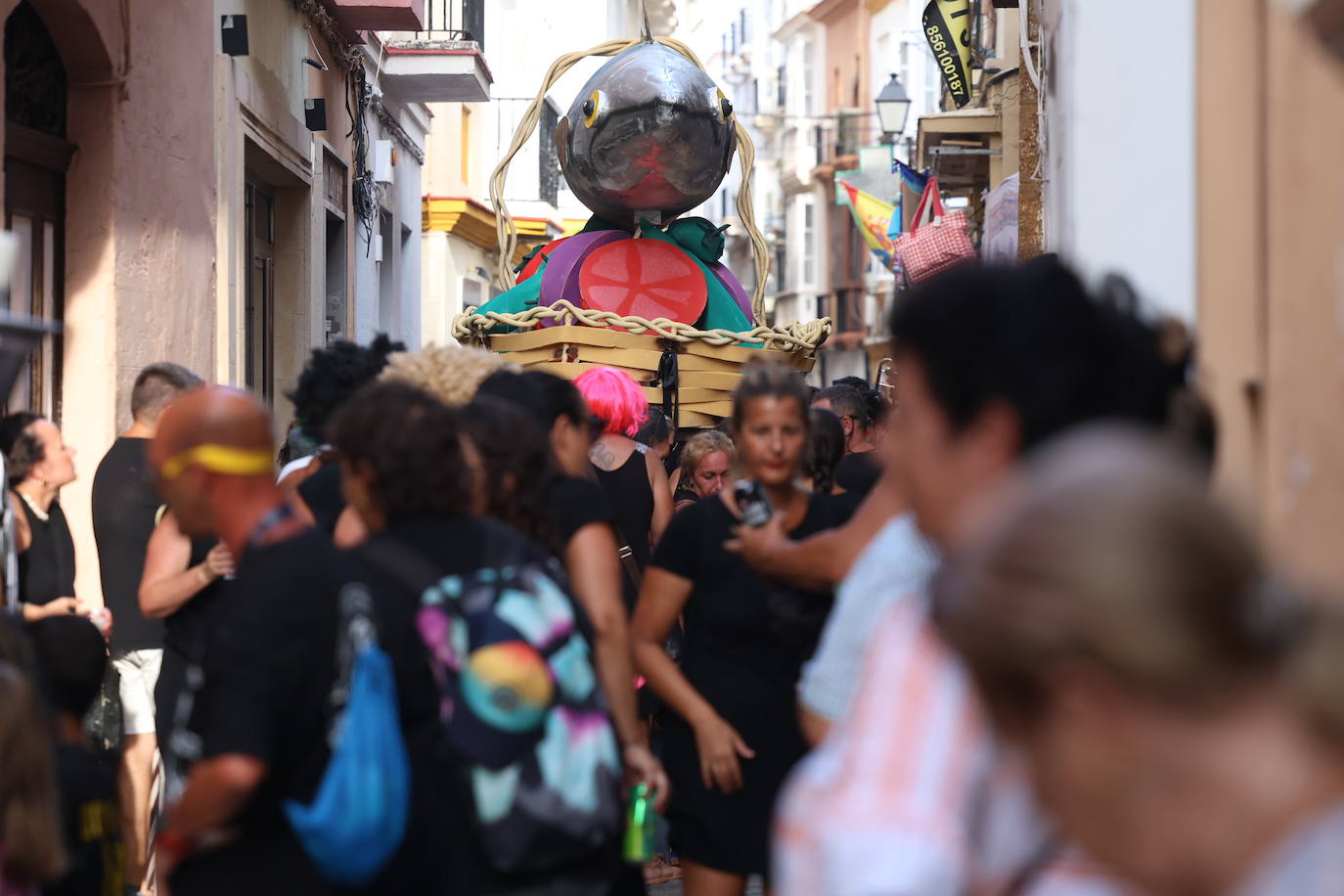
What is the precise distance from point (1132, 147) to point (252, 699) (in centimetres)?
253

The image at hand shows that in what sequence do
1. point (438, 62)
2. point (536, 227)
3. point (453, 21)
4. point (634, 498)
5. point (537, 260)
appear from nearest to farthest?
1. point (634, 498)
2. point (537, 260)
3. point (438, 62)
4. point (453, 21)
5. point (536, 227)

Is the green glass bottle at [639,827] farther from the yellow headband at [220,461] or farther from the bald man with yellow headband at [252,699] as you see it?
the yellow headband at [220,461]

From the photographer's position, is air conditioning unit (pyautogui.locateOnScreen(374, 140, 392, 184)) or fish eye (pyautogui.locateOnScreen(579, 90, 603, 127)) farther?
air conditioning unit (pyautogui.locateOnScreen(374, 140, 392, 184))

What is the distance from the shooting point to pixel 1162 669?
119cm

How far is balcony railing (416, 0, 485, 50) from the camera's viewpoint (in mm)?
14914

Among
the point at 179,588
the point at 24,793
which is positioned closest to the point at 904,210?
the point at 179,588

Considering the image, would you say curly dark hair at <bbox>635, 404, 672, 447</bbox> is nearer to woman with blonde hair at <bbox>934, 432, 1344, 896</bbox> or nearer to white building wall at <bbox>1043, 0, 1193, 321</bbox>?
white building wall at <bbox>1043, 0, 1193, 321</bbox>

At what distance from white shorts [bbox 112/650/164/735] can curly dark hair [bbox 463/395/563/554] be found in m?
2.55

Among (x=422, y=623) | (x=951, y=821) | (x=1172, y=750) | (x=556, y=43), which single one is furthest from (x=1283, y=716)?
(x=556, y=43)

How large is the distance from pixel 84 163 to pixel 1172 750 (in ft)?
23.7

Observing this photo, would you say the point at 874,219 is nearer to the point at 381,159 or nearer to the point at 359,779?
the point at 381,159

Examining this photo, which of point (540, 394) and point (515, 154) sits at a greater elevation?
point (515, 154)

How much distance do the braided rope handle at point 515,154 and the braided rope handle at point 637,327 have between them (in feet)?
1.32

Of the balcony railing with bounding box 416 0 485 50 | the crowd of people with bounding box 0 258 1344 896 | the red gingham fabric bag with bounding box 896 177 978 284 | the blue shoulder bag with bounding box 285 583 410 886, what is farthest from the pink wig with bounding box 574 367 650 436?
the balcony railing with bounding box 416 0 485 50
